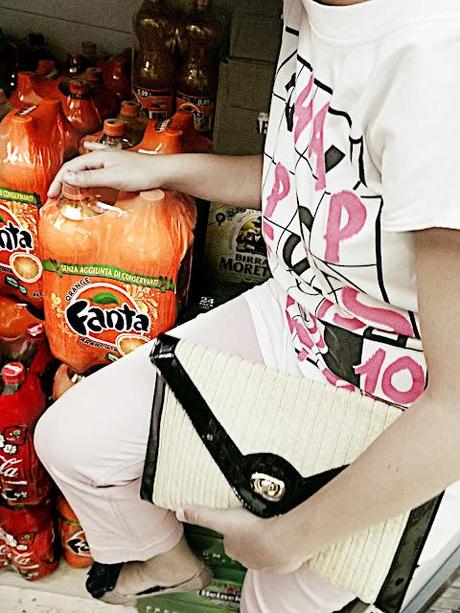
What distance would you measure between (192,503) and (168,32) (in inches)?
35.2

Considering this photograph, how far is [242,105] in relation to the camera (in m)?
1.13

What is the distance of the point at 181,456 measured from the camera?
762 millimetres

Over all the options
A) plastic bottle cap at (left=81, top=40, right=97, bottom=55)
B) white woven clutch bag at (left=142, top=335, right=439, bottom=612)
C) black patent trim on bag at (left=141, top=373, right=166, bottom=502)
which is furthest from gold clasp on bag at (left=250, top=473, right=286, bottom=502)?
plastic bottle cap at (left=81, top=40, right=97, bottom=55)

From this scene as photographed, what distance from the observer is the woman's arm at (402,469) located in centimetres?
55

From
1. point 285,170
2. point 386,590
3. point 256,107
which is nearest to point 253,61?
point 256,107

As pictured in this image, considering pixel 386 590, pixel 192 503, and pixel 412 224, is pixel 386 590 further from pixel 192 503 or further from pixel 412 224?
pixel 412 224

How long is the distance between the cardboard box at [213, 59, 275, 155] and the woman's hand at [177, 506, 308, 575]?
0.62m

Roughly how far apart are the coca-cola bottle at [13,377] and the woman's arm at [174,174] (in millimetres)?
249

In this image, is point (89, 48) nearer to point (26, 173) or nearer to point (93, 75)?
point (93, 75)

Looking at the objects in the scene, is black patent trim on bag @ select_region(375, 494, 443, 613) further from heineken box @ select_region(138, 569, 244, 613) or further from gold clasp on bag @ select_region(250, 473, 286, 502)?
heineken box @ select_region(138, 569, 244, 613)

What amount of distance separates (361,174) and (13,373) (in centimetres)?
58

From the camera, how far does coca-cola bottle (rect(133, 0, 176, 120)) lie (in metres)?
1.25

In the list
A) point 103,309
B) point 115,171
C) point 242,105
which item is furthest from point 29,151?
point 242,105

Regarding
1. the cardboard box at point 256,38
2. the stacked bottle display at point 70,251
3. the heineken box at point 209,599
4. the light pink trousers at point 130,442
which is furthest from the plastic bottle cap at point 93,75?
the heineken box at point 209,599
